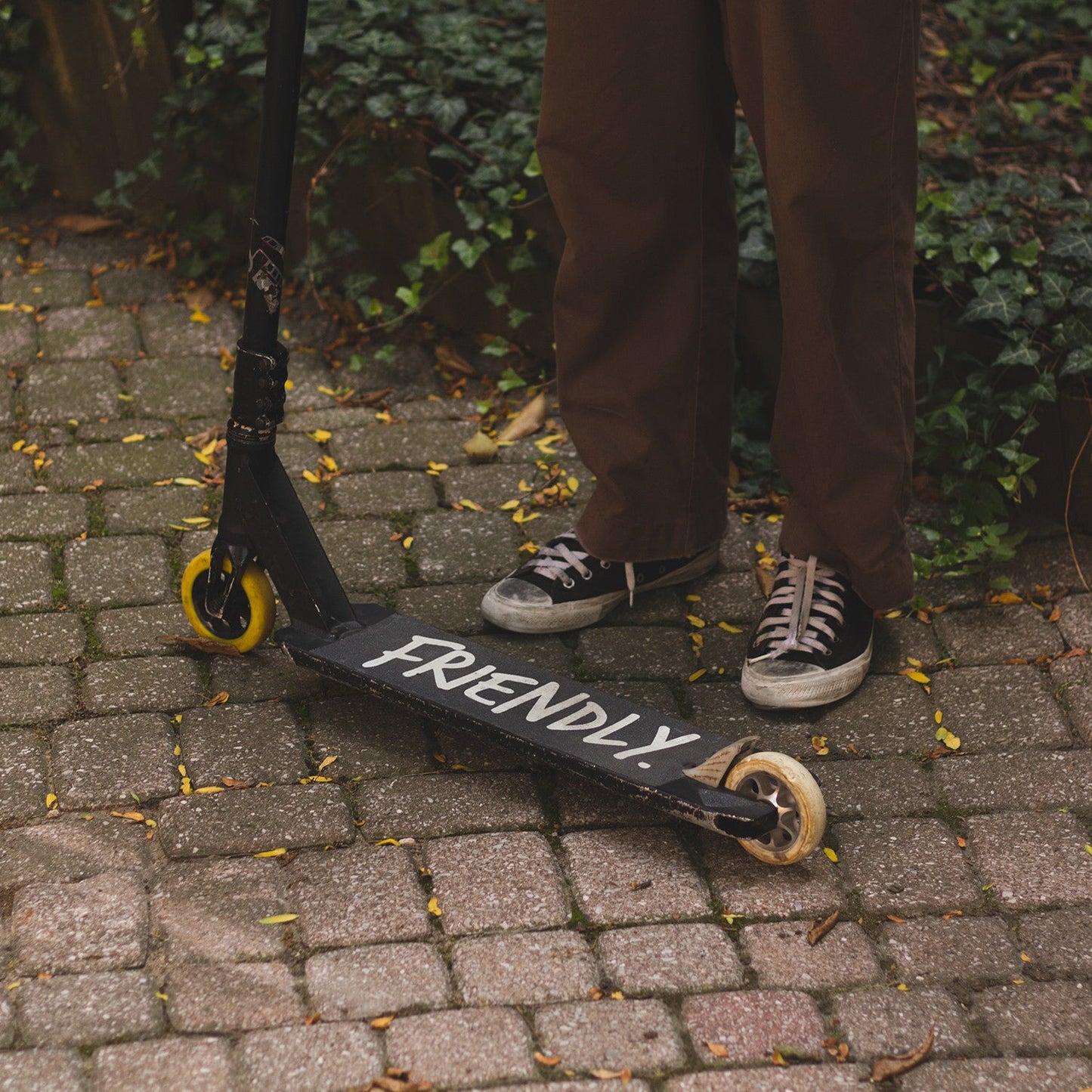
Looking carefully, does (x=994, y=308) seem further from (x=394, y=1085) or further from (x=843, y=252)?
(x=394, y=1085)

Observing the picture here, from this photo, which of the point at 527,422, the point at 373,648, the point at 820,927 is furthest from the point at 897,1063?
the point at 527,422

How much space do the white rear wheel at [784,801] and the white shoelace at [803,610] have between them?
416 millimetres

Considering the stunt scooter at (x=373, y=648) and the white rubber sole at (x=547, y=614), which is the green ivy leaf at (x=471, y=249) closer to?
the white rubber sole at (x=547, y=614)

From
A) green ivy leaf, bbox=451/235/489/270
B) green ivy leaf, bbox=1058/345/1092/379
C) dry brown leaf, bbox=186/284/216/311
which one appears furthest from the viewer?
dry brown leaf, bbox=186/284/216/311

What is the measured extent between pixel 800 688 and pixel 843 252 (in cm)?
71

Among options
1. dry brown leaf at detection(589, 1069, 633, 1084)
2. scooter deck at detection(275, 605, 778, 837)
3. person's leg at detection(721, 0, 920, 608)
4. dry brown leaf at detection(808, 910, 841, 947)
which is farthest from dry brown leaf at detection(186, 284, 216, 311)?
dry brown leaf at detection(589, 1069, 633, 1084)

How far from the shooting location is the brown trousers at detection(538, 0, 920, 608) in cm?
198

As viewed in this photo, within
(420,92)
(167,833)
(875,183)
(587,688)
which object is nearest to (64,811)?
(167,833)

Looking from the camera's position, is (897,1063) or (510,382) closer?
(897,1063)

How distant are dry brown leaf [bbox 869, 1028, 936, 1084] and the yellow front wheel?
120 cm

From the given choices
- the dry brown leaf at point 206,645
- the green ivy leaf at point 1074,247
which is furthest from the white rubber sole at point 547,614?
the green ivy leaf at point 1074,247

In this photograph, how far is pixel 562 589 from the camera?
2.52 metres

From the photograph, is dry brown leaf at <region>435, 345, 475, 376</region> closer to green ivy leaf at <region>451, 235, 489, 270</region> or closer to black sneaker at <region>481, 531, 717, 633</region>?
green ivy leaf at <region>451, 235, 489, 270</region>

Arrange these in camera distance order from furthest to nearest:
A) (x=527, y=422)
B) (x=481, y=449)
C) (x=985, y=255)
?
1. (x=527, y=422)
2. (x=481, y=449)
3. (x=985, y=255)
